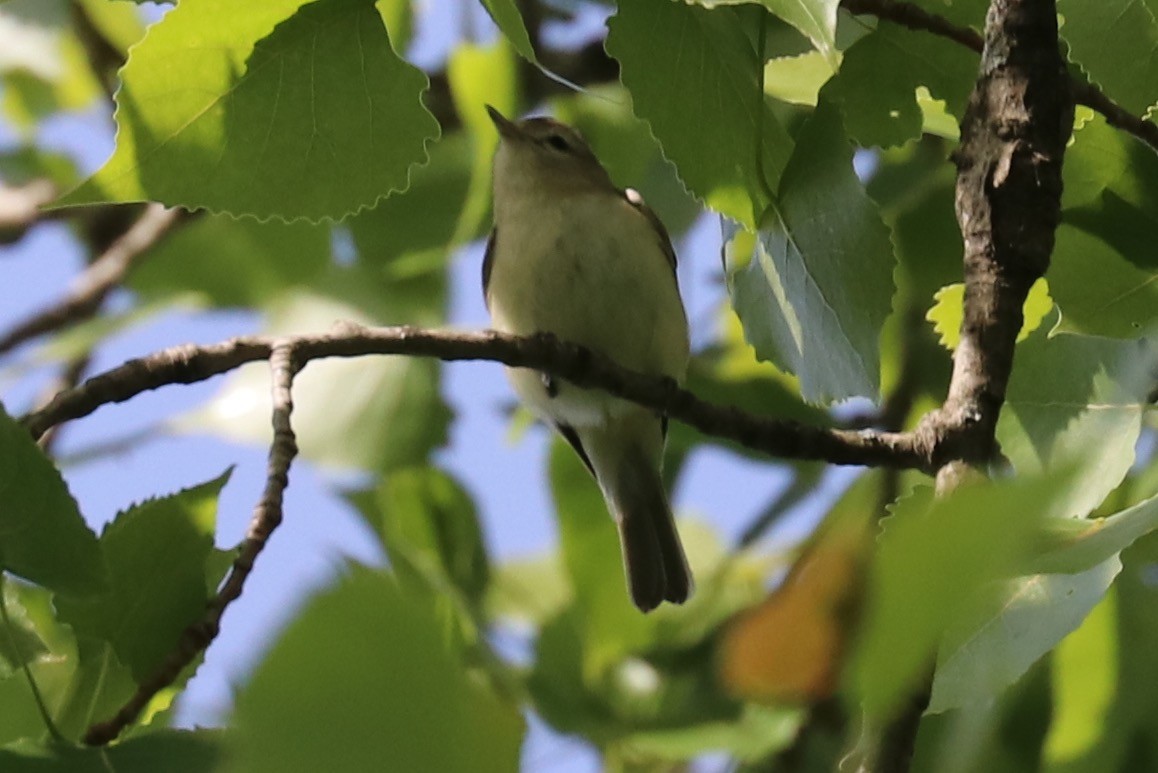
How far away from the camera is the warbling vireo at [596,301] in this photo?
305 centimetres

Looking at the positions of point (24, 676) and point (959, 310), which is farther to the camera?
point (959, 310)

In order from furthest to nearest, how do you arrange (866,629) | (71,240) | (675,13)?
(71,240) < (675,13) < (866,629)

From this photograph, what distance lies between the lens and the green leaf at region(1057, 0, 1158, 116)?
135cm

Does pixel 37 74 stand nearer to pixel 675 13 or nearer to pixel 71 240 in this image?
pixel 71 240

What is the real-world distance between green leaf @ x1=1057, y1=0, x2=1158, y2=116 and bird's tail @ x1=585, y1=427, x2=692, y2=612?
205cm

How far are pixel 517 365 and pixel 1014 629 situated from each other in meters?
0.68

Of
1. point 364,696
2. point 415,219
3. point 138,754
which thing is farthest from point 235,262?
point 364,696

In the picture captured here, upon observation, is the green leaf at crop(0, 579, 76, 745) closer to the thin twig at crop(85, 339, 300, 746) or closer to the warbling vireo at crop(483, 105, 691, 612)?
the thin twig at crop(85, 339, 300, 746)

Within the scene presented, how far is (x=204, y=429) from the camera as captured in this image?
298 cm

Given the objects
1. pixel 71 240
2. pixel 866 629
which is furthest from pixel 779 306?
pixel 71 240

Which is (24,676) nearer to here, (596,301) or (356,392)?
(356,392)

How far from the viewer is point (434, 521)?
311 cm

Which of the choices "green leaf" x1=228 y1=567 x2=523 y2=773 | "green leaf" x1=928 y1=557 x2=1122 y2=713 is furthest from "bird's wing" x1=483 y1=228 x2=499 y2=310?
"green leaf" x1=228 y1=567 x2=523 y2=773

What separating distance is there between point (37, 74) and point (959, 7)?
12.8 feet
